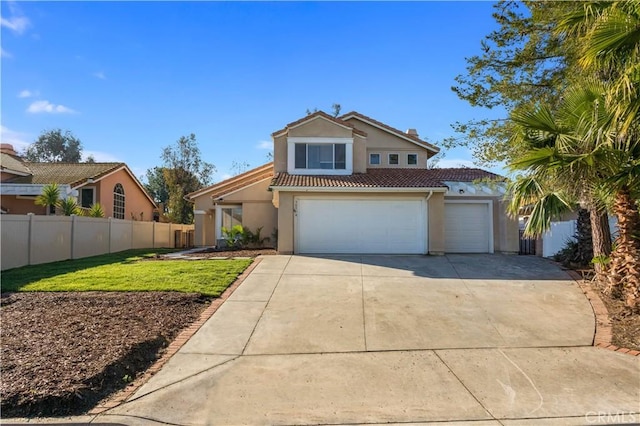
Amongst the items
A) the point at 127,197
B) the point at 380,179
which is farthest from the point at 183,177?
the point at 380,179

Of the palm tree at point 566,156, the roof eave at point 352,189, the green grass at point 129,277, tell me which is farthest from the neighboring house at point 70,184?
the palm tree at point 566,156

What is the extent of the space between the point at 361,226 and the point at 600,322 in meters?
9.14

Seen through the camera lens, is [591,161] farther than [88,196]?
No

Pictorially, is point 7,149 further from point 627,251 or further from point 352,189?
point 627,251

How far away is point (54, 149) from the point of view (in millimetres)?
53875

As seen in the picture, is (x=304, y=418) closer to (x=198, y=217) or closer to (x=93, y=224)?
(x=93, y=224)

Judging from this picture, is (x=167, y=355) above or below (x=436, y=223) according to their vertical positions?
below

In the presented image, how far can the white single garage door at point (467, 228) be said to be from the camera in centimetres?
1716

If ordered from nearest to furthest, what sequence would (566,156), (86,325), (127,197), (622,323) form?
(86,325)
(622,323)
(566,156)
(127,197)

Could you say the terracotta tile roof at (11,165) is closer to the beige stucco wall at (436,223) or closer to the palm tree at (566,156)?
the beige stucco wall at (436,223)

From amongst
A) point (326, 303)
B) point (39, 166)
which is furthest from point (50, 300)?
point (39, 166)

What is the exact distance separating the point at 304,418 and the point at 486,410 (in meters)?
2.10

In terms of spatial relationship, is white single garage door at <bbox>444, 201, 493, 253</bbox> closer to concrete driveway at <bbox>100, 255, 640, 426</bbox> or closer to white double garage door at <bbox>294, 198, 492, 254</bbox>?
white double garage door at <bbox>294, 198, 492, 254</bbox>

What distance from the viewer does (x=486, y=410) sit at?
15.7ft
